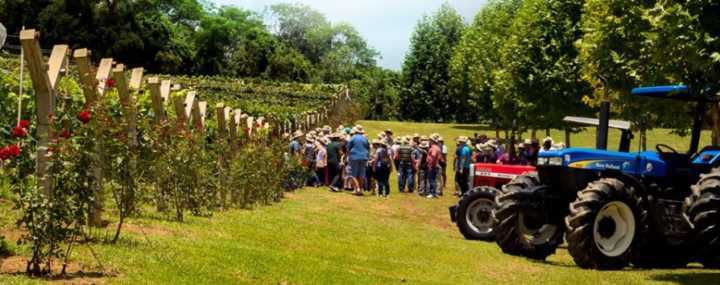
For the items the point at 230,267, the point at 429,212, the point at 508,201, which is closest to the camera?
the point at 230,267

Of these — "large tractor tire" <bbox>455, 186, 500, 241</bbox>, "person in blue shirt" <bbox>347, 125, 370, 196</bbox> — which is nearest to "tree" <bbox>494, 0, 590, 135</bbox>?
"person in blue shirt" <bbox>347, 125, 370, 196</bbox>

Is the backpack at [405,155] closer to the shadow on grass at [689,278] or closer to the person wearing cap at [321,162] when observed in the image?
the person wearing cap at [321,162]

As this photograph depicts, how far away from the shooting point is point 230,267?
362 inches

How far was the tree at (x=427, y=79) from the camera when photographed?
87750mm

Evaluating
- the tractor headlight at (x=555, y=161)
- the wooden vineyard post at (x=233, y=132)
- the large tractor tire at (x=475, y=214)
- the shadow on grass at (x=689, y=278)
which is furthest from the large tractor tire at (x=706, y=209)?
the wooden vineyard post at (x=233, y=132)

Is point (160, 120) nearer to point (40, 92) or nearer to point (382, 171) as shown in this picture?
point (40, 92)

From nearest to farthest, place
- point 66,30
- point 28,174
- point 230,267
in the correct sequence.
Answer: point 230,267 → point 28,174 → point 66,30

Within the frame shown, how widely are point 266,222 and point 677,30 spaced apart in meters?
5.90

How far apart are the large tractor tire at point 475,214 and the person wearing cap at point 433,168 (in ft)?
32.5

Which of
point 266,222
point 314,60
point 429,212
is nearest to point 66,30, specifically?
point 314,60

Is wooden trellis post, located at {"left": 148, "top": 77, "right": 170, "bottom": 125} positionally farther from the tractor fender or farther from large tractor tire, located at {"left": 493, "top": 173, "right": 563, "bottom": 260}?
the tractor fender

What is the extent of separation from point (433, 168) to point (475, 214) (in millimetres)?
10027

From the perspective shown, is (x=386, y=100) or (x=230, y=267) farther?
(x=386, y=100)

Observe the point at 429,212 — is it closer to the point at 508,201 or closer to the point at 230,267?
the point at 508,201
